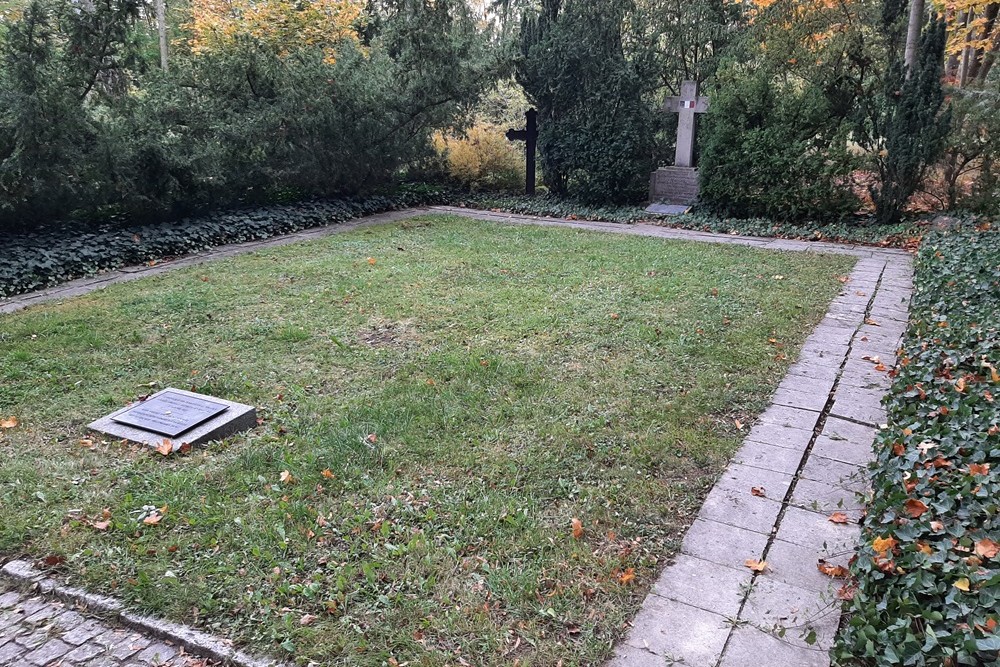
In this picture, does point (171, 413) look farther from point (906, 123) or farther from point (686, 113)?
point (686, 113)

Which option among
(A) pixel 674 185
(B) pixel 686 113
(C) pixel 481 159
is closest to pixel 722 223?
(A) pixel 674 185

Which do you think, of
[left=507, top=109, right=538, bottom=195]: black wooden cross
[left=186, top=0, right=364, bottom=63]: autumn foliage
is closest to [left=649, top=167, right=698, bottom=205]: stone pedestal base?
[left=507, top=109, right=538, bottom=195]: black wooden cross

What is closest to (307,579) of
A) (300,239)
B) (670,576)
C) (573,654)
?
(573,654)

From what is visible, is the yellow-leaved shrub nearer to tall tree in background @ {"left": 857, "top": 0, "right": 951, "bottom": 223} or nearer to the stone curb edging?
tall tree in background @ {"left": 857, "top": 0, "right": 951, "bottom": 223}

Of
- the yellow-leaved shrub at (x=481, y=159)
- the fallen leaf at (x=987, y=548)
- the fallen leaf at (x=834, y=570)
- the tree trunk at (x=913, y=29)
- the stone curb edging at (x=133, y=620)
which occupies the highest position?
the tree trunk at (x=913, y=29)

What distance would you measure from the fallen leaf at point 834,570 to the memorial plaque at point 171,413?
2.99 metres

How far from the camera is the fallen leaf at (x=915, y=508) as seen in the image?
96.7 inches

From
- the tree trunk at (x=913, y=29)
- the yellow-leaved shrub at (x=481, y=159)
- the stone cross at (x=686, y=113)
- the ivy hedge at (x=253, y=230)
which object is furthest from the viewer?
the yellow-leaved shrub at (x=481, y=159)

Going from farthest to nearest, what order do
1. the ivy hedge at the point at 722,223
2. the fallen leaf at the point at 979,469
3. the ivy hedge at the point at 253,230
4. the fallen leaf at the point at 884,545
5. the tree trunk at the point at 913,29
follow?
the tree trunk at the point at 913,29
the ivy hedge at the point at 722,223
the ivy hedge at the point at 253,230
the fallen leaf at the point at 979,469
the fallen leaf at the point at 884,545

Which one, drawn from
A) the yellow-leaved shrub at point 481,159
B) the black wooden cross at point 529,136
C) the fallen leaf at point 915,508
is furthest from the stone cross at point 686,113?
the fallen leaf at point 915,508

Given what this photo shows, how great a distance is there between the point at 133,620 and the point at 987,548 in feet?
9.13

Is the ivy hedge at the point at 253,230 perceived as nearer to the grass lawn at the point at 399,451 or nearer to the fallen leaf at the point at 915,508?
the grass lawn at the point at 399,451

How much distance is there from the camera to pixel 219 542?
9.02 ft

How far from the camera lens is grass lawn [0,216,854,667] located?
242cm
